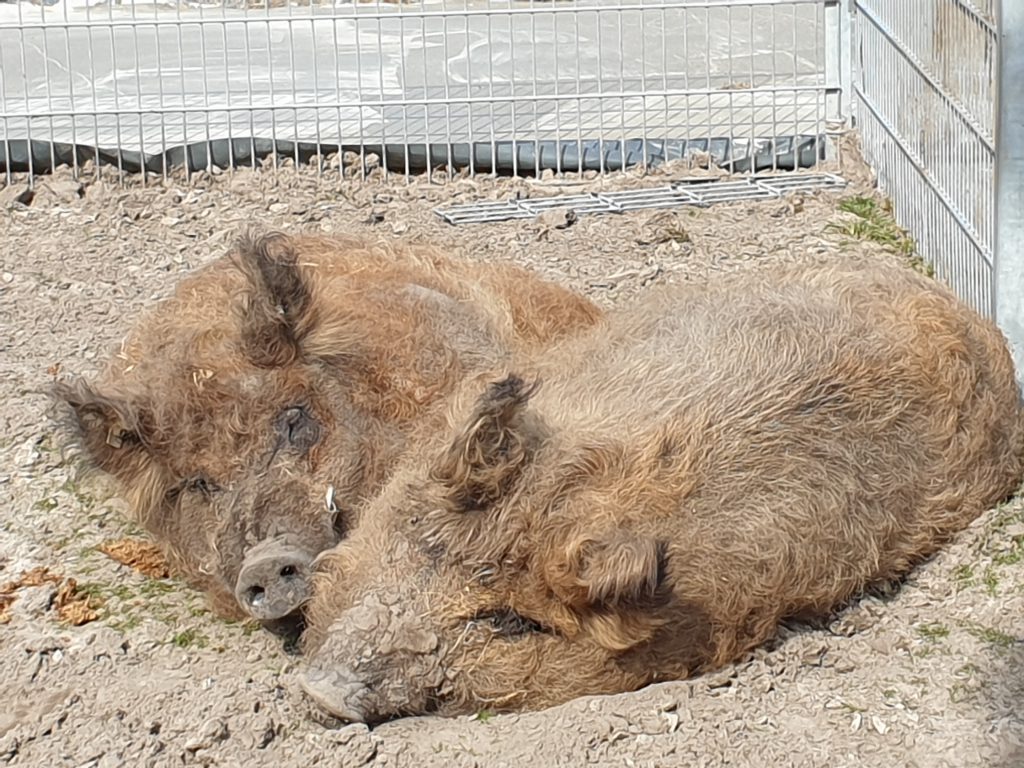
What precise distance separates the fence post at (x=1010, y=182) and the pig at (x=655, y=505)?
2.09ft

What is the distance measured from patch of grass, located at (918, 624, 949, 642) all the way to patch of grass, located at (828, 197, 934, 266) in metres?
2.84

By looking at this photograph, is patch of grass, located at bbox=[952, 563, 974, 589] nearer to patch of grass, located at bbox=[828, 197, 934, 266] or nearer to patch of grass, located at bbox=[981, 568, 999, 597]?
patch of grass, located at bbox=[981, 568, 999, 597]

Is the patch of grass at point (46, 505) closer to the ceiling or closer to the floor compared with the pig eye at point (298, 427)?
closer to the floor

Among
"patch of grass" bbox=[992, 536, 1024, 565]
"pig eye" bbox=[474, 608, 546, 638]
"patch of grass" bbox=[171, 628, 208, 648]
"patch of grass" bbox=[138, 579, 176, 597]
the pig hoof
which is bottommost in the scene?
"patch of grass" bbox=[138, 579, 176, 597]

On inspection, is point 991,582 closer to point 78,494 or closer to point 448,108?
point 78,494

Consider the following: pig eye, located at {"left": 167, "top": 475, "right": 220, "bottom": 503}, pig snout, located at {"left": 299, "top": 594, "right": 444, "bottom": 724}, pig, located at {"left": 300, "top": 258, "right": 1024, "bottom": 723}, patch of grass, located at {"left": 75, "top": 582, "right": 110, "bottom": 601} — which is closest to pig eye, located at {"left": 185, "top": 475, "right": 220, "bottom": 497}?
pig eye, located at {"left": 167, "top": 475, "right": 220, "bottom": 503}

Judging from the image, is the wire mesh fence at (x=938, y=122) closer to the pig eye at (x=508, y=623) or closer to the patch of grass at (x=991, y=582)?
the patch of grass at (x=991, y=582)

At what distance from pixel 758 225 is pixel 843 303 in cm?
302

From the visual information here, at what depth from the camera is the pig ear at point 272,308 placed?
4809mm

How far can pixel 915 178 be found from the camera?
23.8ft

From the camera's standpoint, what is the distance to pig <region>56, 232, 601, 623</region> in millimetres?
4617

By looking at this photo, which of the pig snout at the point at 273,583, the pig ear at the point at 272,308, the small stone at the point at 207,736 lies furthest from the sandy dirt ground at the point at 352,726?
the pig ear at the point at 272,308

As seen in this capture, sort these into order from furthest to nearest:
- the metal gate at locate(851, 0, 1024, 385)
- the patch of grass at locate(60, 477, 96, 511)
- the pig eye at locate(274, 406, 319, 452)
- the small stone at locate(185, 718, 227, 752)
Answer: the patch of grass at locate(60, 477, 96, 511)
the metal gate at locate(851, 0, 1024, 385)
the pig eye at locate(274, 406, 319, 452)
the small stone at locate(185, 718, 227, 752)

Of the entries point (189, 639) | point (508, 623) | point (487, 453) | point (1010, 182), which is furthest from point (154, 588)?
point (1010, 182)
